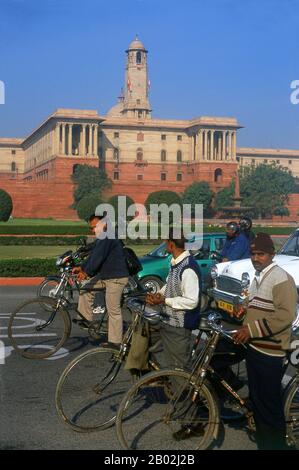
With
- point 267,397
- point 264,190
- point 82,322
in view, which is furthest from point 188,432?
point 264,190

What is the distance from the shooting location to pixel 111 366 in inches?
207

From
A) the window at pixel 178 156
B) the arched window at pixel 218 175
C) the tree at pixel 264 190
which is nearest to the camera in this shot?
the tree at pixel 264 190

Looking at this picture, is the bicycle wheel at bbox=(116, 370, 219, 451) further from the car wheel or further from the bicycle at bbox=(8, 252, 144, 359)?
the car wheel

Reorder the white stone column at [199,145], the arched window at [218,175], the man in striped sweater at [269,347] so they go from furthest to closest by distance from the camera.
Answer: the white stone column at [199,145], the arched window at [218,175], the man in striped sweater at [269,347]

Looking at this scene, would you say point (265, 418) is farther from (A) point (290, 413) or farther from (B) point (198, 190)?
(B) point (198, 190)

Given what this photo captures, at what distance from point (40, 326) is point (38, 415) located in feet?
7.94

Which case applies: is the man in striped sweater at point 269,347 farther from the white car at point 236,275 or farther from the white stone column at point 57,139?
the white stone column at point 57,139

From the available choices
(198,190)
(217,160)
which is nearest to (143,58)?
(217,160)

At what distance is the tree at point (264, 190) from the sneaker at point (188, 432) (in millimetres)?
74093

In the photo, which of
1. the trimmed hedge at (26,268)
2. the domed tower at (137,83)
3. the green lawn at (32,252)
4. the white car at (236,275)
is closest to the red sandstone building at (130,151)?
the domed tower at (137,83)

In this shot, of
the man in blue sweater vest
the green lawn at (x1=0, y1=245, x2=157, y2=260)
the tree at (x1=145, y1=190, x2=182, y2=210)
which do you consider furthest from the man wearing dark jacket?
the tree at (x1=145, y1=190, x2=182, y2=210)

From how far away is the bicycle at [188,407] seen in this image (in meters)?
4.57

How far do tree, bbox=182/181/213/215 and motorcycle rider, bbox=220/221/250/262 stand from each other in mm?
73780

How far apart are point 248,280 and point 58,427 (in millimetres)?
4129
